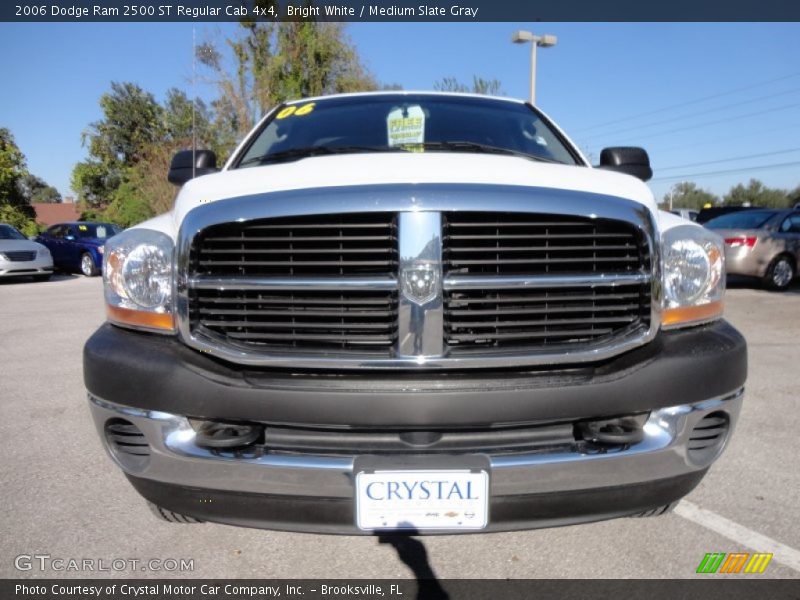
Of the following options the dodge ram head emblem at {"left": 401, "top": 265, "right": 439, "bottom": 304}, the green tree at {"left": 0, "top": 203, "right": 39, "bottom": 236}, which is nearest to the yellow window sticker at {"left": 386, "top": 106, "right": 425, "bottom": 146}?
the dodge ram head emblem at {"left": 401, "top": 265, "right": 439, "bottom": 304}

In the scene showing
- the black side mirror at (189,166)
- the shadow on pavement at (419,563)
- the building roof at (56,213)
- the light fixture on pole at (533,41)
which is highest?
the light fixture on pole at (533,41)

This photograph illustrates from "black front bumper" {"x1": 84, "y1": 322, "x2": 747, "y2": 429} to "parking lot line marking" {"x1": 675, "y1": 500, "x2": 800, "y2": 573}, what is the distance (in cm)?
88

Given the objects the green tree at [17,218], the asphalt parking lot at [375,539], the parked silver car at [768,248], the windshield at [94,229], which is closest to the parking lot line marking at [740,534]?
the asphalt parking lot at [375,539]

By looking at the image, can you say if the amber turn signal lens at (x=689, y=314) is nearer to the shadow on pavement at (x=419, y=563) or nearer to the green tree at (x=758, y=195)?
the shadow on pavement at (x=419, y=563)

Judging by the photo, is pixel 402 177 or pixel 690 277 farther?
pixel 690 277

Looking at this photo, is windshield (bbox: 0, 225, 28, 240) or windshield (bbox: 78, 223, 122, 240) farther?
windshield (bbox: 78, 223, 122, 240)

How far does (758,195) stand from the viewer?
273 feet

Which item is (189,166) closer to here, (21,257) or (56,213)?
(21,257)

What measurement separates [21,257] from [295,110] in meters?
13.4

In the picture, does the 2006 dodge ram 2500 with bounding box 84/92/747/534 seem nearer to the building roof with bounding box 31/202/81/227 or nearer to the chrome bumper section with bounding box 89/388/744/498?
the chrome bumper section with bounding box 89/388/744/498

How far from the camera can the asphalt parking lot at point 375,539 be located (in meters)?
2.23

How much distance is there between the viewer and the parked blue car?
1580cm

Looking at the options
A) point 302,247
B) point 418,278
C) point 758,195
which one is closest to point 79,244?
point 302,247

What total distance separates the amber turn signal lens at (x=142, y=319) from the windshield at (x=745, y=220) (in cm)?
1129
